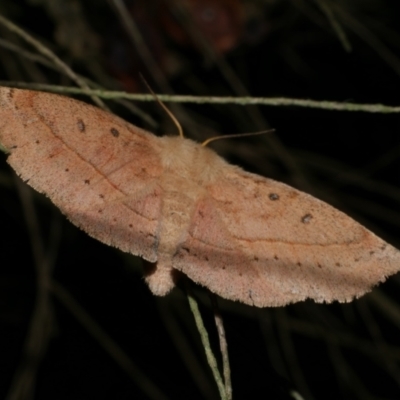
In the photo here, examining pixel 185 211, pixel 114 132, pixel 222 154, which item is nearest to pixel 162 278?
pixel 185 211

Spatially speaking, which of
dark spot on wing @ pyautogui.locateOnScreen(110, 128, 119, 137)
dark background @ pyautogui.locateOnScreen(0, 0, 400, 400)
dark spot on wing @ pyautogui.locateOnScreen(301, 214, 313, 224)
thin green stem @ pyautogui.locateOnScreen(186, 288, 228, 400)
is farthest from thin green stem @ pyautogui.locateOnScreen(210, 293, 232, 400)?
dark background @ pyautogui.locateOnScreen(0, 0, 400, 400)

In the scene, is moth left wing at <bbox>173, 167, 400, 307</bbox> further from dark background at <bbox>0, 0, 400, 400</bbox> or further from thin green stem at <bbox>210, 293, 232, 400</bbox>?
dark background at <bbox>0, 0, 400, 400</bbox>

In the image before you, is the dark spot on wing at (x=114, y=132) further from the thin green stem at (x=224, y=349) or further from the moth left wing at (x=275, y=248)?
the thin green stem at (x=224, y=349)

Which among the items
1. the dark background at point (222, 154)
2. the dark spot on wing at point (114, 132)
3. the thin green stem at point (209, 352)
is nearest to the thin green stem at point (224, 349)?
the thin green stem at point (209, 352)

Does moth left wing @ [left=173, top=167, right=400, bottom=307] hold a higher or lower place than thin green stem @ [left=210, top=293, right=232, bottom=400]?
higher

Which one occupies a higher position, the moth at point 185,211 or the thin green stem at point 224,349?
the moth at point 185,211
